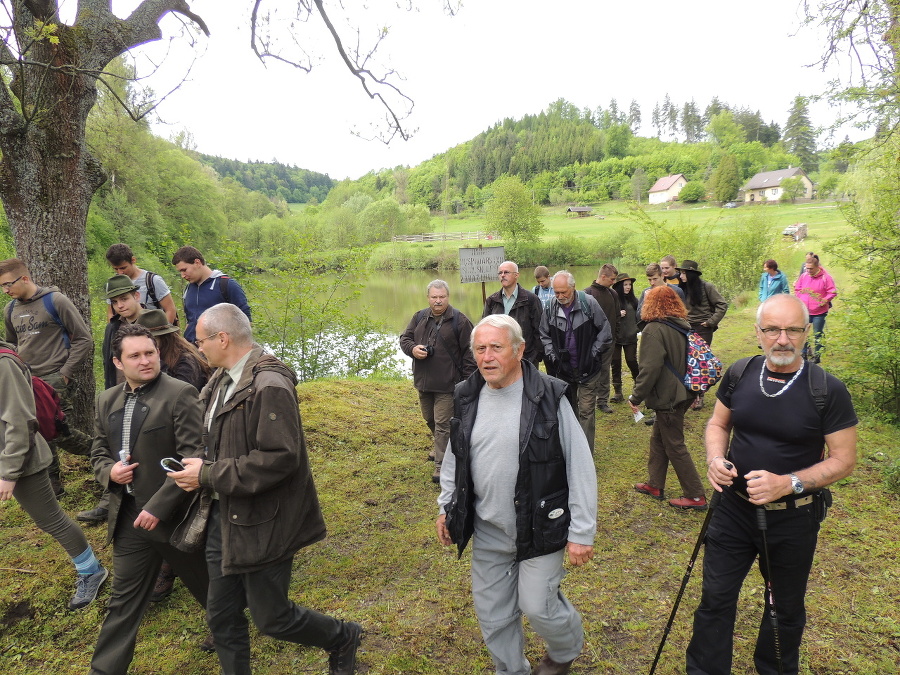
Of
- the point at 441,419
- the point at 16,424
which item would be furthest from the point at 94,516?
the point at 441,419

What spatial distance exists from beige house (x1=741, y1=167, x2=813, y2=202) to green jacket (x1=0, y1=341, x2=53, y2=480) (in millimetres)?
82327

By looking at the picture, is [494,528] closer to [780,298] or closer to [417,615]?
[417,615]

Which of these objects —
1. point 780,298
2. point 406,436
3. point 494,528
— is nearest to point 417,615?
point 494,528

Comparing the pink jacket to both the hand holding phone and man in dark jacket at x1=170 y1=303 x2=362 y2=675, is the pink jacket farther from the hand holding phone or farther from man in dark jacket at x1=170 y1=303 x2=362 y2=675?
Result: the hand holding phone

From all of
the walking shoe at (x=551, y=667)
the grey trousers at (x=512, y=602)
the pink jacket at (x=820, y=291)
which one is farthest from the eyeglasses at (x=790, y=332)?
the pink jacket at (x=820, y=291)

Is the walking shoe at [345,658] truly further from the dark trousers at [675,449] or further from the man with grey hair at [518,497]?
the dark trousers at [675,449]

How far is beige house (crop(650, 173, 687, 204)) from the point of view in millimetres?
88938

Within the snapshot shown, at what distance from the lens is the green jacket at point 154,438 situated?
263 centimetres

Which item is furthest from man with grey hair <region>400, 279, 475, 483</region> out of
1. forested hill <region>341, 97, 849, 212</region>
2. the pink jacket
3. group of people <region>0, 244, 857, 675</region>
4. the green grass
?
forested hill <region>341, 97, 849, 212</region>

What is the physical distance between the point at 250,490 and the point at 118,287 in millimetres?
2488

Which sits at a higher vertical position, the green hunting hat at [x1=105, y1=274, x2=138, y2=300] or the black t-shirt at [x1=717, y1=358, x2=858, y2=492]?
the green hunting hat at [x1=105, y1=274, x2=138, y2=300]

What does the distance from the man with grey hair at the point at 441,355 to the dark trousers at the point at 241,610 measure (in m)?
2.64

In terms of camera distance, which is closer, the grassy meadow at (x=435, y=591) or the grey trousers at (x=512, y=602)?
the grey trousers at (x=512, y=602)

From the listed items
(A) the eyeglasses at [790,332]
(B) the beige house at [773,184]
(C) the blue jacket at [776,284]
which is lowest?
(C) the blue jacket at [776,284]
